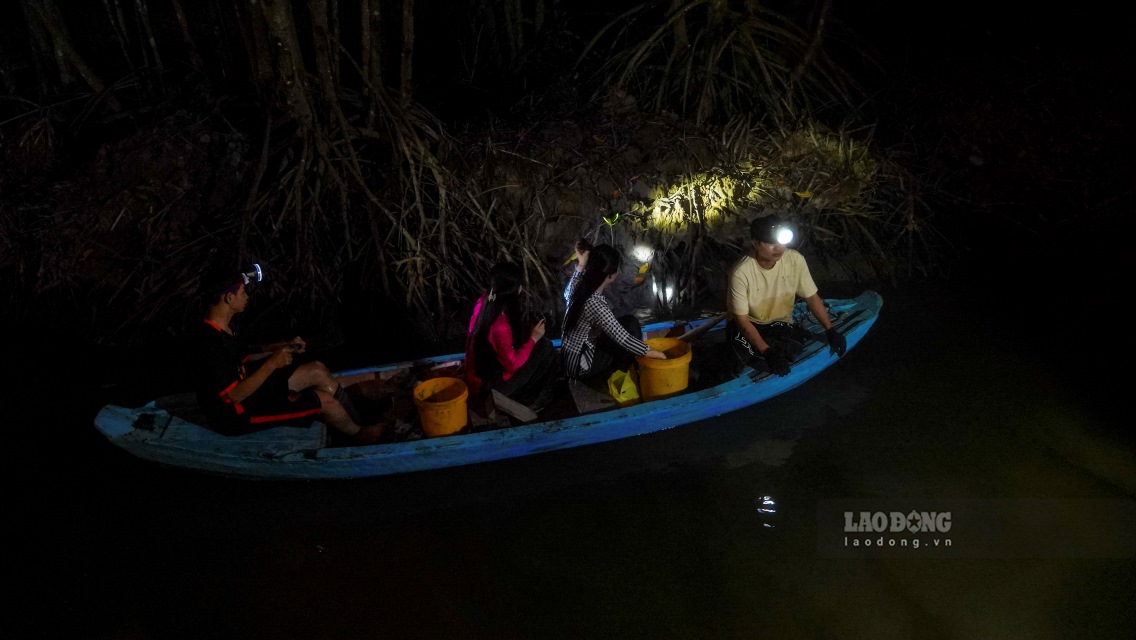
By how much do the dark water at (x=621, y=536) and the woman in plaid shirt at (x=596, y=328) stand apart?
2.03 ft

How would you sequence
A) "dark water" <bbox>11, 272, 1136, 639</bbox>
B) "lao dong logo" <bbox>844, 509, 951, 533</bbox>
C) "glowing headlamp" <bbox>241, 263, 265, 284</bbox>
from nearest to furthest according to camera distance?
1. "dark water" <bbox>11, 272, 1136, 639</bbox>
2. "lao dong logo" <bbox>844, 509, 951, 533</bbox>
3. "glowing headlamp" <bbox>241, 263, 265, 284</bbox>

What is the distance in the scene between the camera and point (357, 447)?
12.2 ft

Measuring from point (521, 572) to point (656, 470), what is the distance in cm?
116

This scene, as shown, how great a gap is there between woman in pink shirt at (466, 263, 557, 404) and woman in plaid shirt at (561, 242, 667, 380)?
20 cm

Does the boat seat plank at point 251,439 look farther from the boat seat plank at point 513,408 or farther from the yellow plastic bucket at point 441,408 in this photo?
the boat seat plank at point 513,408

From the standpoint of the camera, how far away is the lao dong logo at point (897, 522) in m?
3.46

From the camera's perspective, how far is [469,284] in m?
6.82

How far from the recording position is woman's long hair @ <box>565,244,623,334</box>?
401 centimetres

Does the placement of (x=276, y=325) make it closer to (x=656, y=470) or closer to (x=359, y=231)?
(x=359, y=231)

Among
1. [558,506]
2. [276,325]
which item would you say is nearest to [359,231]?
[276,325]

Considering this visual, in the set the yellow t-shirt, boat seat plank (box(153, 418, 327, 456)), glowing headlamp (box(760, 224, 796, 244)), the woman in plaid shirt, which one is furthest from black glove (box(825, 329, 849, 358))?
boat seat plank (box(153, 418, 327, 456))

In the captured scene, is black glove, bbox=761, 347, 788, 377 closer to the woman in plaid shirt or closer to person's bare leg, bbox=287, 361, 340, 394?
the woman in plaid shirt

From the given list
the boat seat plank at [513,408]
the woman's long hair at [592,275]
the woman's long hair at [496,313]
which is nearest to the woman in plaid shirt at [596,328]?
the woman's long hair at [592,275]

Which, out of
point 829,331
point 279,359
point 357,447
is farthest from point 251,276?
point 829,331
